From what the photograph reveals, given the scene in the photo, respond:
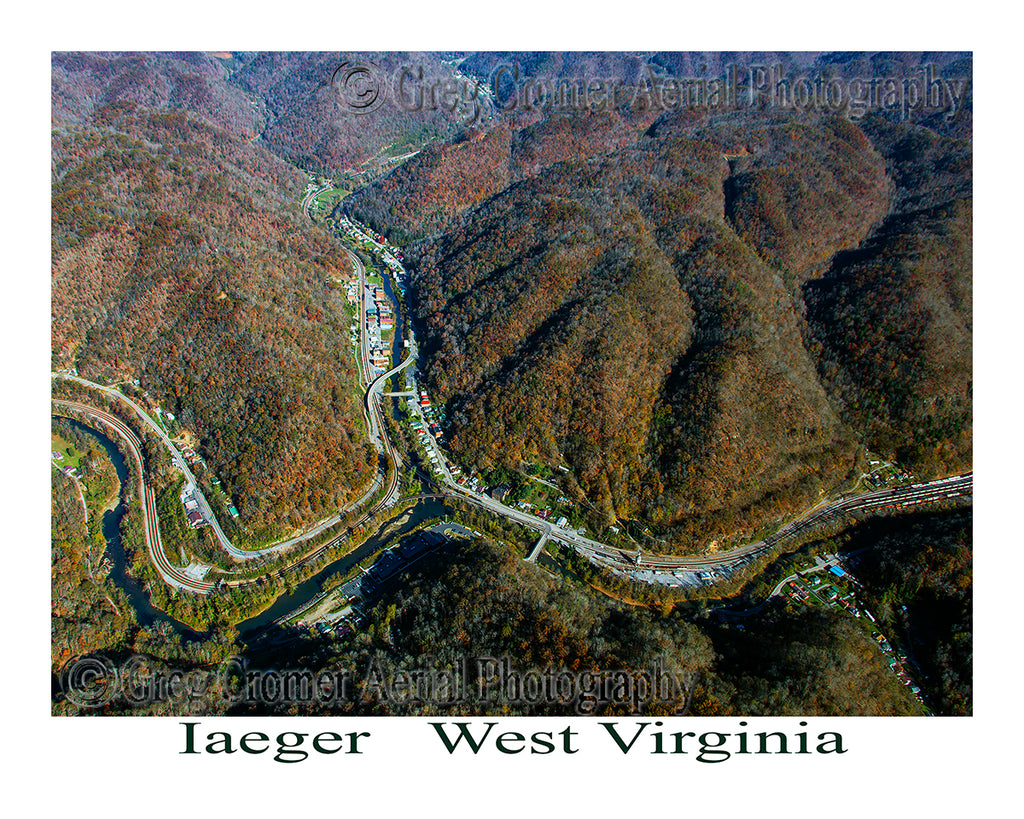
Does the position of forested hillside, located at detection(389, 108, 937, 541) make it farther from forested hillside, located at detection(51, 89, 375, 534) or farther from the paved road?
the paved road

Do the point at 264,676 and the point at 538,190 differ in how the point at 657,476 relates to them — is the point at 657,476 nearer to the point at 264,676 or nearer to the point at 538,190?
the point at 264,676

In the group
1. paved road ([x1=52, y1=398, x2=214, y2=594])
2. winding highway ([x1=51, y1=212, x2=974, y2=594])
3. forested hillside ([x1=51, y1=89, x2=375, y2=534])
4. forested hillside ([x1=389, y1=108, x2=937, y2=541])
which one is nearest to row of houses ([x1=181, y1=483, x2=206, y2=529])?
winding highway ([x1=51, y1=212, x2=974, y2=594])

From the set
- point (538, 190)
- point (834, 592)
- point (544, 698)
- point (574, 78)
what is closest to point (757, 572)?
point (834, 592)

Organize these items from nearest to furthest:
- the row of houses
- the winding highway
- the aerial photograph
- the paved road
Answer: the aerial photograph, the paved road, the winding highway, the row of houses

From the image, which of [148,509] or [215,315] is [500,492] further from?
[215,315]

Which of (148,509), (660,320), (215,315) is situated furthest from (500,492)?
(215,315)

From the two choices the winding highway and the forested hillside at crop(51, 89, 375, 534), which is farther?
the forested hillside at crop(51, 89, 375, 534)

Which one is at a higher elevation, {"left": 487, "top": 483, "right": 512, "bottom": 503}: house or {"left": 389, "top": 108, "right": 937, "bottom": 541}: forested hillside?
{"left": 389, "top": 108, "right": 937, "bottom": 541}: forested hillside

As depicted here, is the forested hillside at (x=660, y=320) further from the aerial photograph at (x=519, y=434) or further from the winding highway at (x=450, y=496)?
the winding highway at (x=450, y=496)
